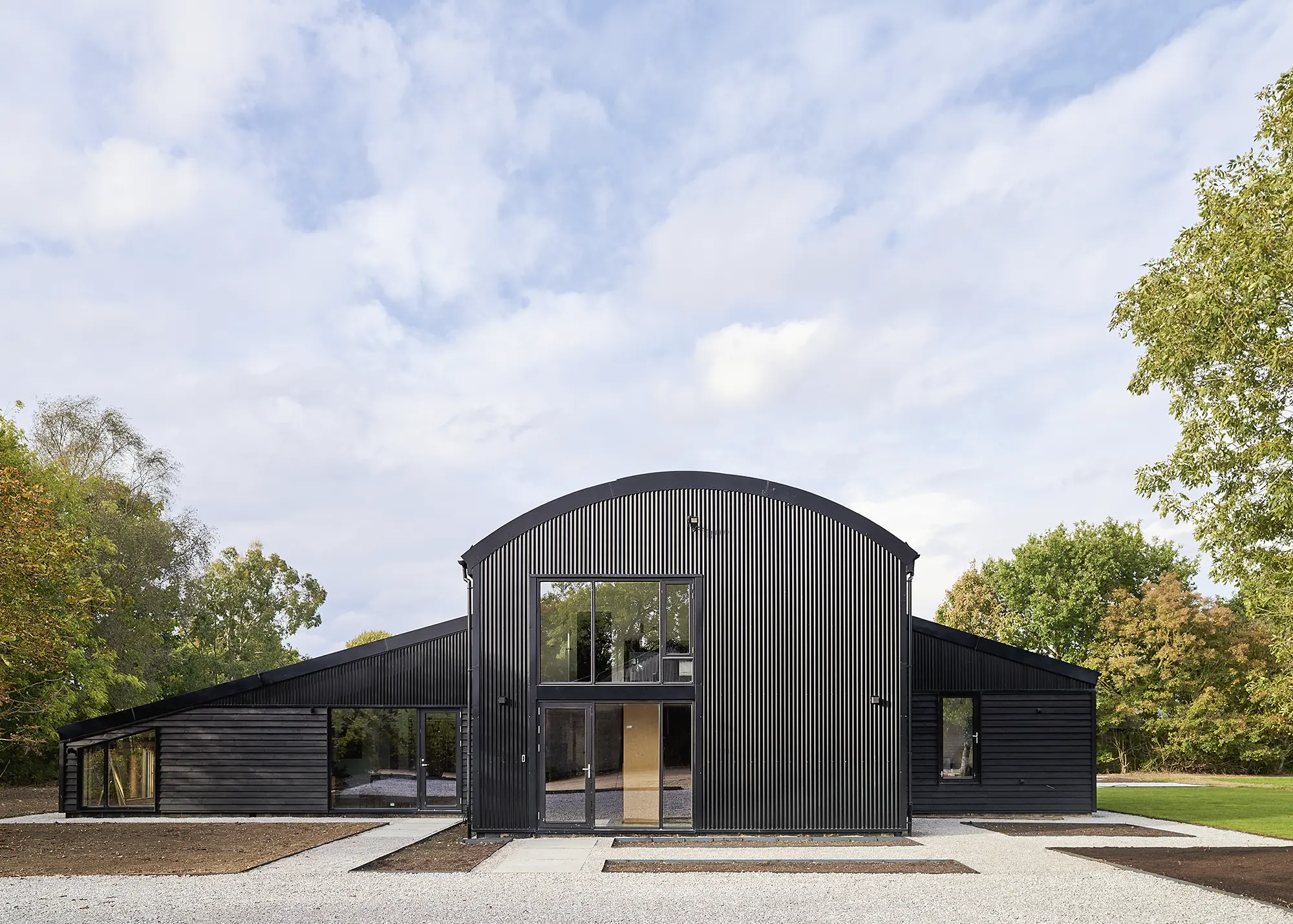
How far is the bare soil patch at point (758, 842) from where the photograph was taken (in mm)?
15488

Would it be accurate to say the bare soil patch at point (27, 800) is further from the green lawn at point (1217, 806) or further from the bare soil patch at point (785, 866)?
the green lawn at point (1217, 806)

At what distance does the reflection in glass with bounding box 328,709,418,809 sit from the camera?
19.8m

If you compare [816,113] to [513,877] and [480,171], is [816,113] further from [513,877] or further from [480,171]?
[513,877]

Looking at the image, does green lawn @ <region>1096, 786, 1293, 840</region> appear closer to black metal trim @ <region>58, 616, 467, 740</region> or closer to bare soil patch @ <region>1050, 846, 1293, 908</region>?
bare soil patch @ <region>1050, 846, 1293, 908</region>

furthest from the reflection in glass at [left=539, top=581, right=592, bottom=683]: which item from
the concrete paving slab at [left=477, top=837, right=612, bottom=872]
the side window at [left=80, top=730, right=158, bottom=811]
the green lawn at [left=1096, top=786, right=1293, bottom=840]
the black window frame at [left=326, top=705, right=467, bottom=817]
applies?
the green lawn at [left=1096, top=786, right=1293, bottom=840]

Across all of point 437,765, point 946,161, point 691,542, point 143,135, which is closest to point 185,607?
point 437,765

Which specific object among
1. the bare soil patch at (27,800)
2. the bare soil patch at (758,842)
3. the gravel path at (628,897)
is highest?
the gravel path at (628,897)

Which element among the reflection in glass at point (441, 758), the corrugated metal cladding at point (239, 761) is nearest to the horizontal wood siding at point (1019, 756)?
the reflection in glass at point (441, 758)

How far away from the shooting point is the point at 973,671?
19625 millimetres

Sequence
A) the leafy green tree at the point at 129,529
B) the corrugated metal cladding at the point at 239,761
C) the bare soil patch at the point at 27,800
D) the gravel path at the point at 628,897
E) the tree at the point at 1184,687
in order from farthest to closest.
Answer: the tree at the point at 1184,687
the leafy green tree at the point at 129,529
the bare soil patch at the point at 27,800
the corrugated metal cladding at the point at 239,761
the gravel path at the point at 628,897

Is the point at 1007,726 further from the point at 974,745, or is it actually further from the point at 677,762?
the point at 677,762

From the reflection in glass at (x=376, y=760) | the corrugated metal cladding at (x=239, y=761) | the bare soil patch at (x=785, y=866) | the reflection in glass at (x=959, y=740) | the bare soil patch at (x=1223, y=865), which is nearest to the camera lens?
the bare soil patch at (x=1223, y=865)

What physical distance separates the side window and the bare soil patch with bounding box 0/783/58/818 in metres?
1.43

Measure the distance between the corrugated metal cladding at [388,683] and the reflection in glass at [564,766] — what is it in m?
3.63
